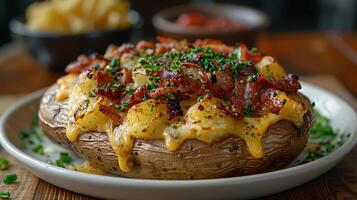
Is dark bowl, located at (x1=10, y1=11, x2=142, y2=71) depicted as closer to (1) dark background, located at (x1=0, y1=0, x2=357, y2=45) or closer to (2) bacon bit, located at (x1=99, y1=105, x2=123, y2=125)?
(2) bacon bit, located at (x1=99, y1=105, x2=123, y2=125)

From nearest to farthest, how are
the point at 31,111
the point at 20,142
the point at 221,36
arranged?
the point at 20,142, the point at 31,111, the point at 221,36

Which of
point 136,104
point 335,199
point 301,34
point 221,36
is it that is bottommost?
point 301,34

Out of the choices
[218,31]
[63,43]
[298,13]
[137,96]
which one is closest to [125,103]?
[137,96]

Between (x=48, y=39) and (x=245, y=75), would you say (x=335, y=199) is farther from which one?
(x=48, y=39)

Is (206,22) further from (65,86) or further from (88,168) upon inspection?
(88,168)

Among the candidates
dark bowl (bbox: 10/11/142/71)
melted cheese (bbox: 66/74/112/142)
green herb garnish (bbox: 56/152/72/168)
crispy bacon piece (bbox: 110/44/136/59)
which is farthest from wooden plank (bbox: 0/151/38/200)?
dark bowl (bbox: 10/11/142/71)

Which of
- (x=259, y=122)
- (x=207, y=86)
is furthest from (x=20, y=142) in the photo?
(x=259, y=122)

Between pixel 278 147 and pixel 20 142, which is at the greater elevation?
pixel 278 147
